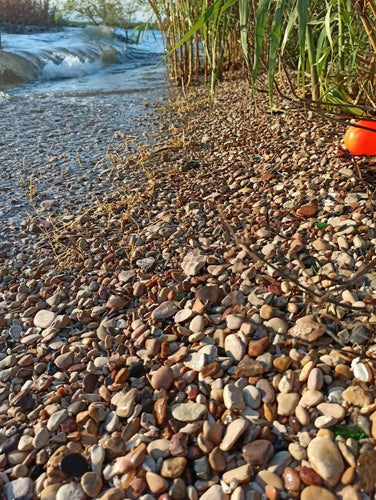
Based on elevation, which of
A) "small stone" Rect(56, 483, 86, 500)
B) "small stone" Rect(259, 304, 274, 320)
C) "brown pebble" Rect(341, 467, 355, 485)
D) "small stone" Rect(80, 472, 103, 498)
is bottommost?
"small stone" Rect(56, 483, 86, 500)

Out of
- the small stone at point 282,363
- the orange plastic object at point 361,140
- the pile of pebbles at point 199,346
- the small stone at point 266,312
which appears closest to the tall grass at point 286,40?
the orange plastic object at point 361,140

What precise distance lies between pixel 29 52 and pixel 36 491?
893 cm

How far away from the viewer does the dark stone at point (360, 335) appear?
3.43 feet

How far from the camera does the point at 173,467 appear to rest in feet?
2.91

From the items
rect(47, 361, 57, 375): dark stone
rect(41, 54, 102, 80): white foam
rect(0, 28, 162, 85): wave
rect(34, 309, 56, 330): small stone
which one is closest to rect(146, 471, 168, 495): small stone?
rect(47, 361, 57, 375): dark stone

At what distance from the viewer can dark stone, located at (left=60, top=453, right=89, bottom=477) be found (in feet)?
3.02

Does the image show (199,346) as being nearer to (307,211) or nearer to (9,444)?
(9,444)

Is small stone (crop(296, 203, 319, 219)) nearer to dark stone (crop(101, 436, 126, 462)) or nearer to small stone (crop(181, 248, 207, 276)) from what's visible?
small stone (crop(181, 248, 207, 276))

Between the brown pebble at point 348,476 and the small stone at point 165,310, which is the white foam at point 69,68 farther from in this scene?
the brown pebble at point 348,476

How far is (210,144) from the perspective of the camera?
2688 mm

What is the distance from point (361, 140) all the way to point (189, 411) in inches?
51.2

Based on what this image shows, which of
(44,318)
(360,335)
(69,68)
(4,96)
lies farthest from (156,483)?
(69,68)

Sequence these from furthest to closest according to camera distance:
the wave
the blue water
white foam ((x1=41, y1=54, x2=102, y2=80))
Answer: white foam ((x1=41, y1=54, x2=102, y2=80)) → the wave → the blue water

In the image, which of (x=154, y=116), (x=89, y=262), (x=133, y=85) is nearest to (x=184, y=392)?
(x=89, y=262)
